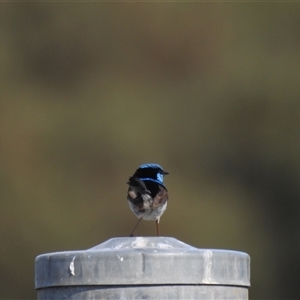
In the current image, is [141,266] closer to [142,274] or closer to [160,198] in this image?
[142,274]

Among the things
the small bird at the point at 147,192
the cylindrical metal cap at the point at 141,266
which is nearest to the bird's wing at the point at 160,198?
the small bird at the point at 147,192

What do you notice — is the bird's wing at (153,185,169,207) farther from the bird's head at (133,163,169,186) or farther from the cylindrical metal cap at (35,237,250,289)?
the cylindrical metal cap at (35,237,250,289)

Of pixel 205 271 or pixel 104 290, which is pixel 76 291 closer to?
pixel 104 290

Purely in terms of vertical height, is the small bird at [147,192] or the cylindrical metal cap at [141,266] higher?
the small bird at [147,192]

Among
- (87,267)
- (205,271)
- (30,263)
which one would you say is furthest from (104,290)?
(30,263)

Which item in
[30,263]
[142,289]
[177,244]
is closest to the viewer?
[142,289]

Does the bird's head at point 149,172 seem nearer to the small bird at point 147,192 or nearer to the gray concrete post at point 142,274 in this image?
the small bird at point 147,192

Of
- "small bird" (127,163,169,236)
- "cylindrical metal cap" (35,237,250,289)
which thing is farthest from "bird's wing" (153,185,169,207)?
"cylindrical metal cap" (35,237,250,289)
